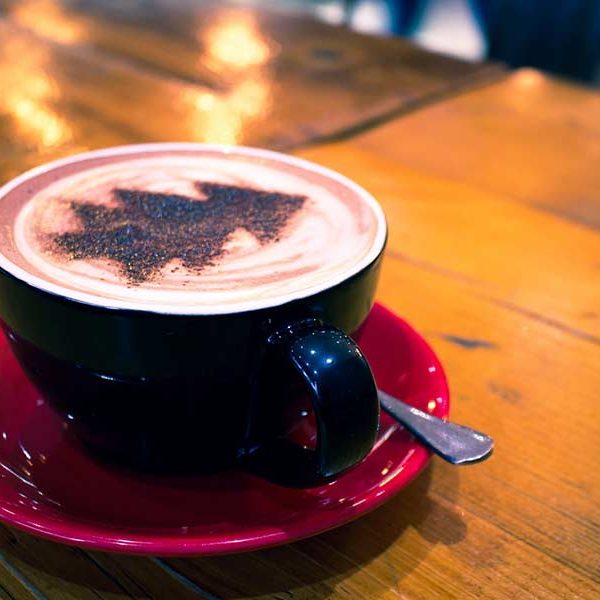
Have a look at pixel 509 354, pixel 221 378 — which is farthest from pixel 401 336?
pixel 221 378

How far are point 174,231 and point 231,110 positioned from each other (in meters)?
0.60

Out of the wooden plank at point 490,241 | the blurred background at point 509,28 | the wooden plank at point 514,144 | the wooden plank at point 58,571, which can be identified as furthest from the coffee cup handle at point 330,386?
the blurred background at point 509,28

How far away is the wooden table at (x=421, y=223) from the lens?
393 millimetres

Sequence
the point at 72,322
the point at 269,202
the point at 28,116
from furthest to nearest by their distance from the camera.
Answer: the point at 28,116 < the point at 269,202 < the point at 72,322

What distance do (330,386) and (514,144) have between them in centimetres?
72

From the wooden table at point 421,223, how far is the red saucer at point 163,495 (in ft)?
0.08

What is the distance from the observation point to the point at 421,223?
771mm

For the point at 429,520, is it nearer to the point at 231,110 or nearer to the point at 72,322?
the point at 72,322

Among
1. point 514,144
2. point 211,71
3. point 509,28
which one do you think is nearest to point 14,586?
point 514,144

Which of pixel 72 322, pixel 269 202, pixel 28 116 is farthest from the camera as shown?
Answer: pixel 28 116

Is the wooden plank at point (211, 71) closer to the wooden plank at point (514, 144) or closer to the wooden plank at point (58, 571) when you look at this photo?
the wooden plank at point (514, 144)

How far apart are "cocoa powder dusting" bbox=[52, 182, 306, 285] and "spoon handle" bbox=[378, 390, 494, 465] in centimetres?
13

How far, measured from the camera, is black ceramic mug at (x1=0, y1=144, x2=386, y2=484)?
360 millimetres

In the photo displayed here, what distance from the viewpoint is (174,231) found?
1.47 ft
